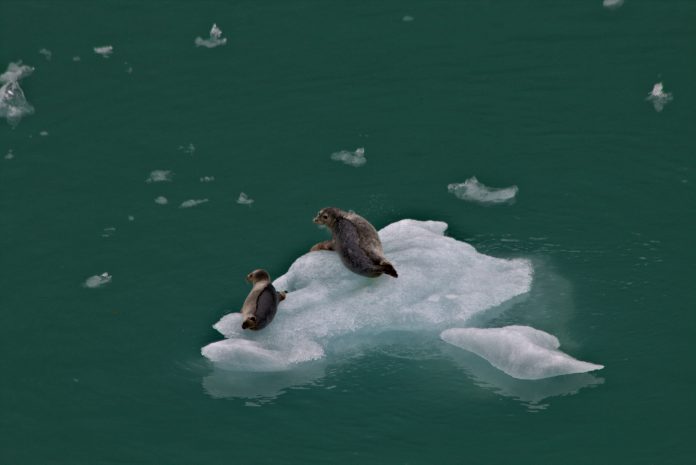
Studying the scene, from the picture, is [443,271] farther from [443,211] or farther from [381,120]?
[381,120]

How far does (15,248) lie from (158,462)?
594cm

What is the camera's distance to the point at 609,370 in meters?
18.9

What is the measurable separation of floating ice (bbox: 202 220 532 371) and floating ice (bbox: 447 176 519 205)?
163 centimetres

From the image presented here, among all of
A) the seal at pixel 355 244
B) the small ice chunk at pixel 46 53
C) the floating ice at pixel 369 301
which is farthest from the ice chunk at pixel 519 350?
the small ice chunk at pixel 46 53

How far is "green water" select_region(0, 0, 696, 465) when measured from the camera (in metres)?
18.3

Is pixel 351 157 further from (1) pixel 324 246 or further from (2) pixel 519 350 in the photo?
(2) pixel 519 350

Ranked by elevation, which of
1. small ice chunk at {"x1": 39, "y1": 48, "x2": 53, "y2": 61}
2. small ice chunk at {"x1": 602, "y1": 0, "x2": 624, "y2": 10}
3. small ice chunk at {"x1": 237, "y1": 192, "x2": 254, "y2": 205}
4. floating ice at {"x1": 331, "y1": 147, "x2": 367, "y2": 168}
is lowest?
small ice chunk at {"x1": 237, "y1": 192, "x2": 254, "y2": 205}

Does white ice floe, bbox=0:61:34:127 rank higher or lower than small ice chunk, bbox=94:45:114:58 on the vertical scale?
lower

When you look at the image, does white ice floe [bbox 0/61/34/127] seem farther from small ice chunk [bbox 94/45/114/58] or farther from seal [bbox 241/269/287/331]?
seal [bbox 241/269/287/331]

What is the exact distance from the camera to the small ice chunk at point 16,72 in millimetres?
26394

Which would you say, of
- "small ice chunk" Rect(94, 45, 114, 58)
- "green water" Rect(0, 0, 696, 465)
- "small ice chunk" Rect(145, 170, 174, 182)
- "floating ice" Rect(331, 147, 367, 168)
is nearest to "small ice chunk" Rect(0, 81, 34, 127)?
"green water" Rect(0, 0, 696, 465)

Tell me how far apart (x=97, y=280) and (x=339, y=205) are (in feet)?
13.7

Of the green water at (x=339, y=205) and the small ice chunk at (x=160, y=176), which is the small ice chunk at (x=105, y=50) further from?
the small ice chunk at (x=160, y=176)

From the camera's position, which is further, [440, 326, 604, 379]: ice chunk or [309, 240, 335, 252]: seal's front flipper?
[309, 240, 335, 252]: seal's front flipper
